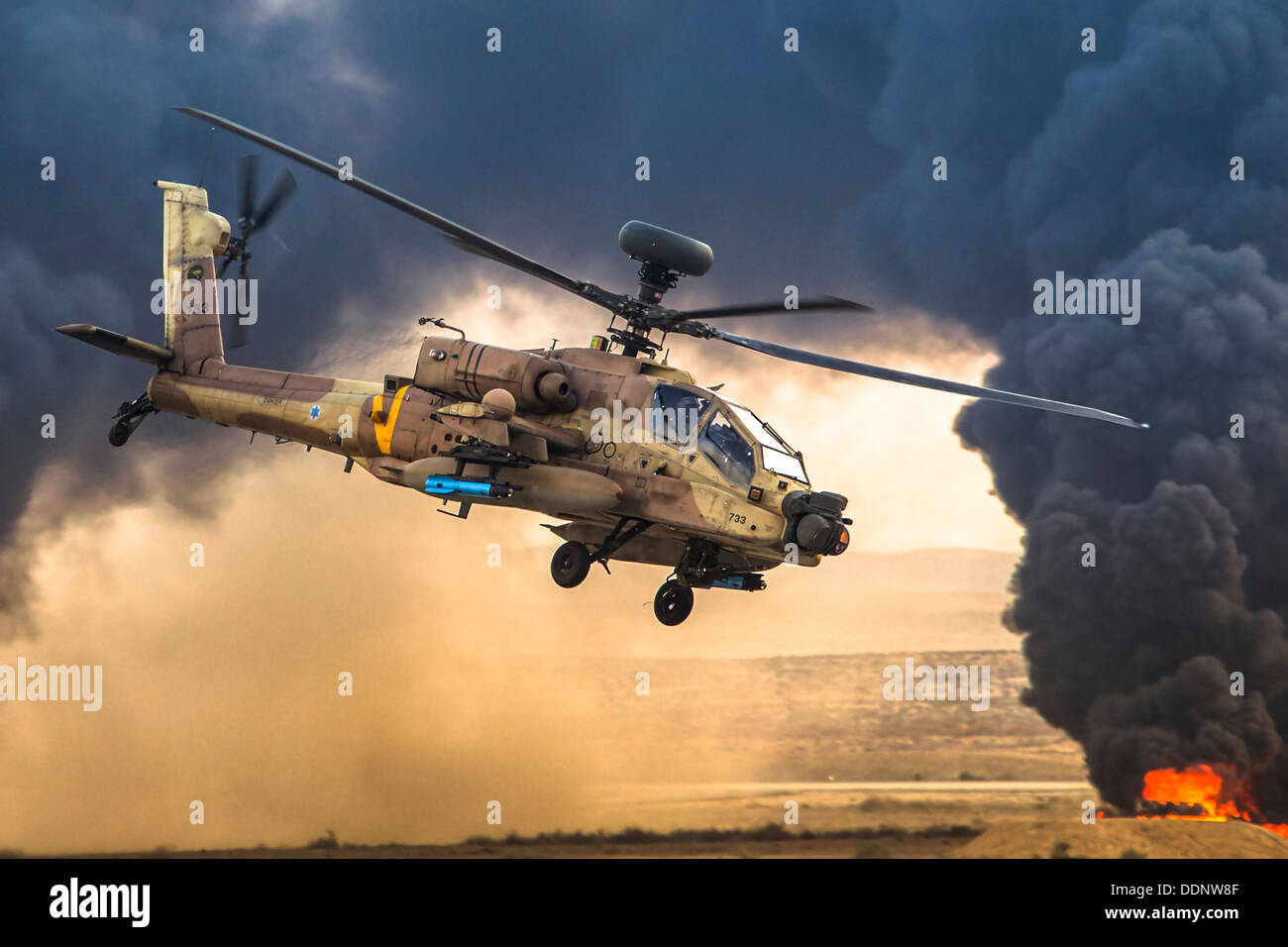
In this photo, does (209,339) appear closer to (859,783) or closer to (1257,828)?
(859,783)

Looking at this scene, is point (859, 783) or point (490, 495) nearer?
point (490, 495)

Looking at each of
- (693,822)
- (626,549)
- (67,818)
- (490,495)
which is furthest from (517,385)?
(67,818)

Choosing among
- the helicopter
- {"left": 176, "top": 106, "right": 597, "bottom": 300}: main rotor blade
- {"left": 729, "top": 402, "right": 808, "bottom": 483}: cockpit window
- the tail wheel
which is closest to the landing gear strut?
the tail wheel

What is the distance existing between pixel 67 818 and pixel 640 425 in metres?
21.4

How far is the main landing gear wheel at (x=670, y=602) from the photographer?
23.5 m

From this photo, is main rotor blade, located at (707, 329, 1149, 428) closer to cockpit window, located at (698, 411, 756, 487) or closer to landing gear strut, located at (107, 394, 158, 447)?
cockpit window, located at (698, 411, 756, 487)

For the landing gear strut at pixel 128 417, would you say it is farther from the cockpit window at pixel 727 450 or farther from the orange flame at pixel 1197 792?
the orange flame at pixel 1197 792

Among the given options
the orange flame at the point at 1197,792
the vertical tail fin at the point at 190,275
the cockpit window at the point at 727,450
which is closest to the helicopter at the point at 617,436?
the cockpit window at the point at 727,450

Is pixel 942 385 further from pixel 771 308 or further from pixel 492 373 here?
pixel 492 373

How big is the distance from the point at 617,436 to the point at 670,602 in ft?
10.2

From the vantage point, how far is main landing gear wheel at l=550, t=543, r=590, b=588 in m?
23.0

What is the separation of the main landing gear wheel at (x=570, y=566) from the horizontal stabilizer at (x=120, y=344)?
959 cm
